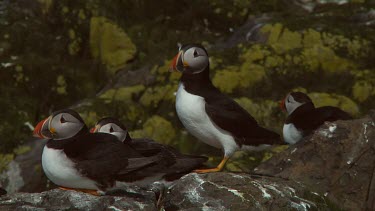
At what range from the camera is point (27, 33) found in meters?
13.7

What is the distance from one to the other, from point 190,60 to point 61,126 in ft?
6.90

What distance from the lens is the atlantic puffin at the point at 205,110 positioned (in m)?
8.18

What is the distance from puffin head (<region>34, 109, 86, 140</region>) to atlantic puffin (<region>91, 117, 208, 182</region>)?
1.51 ft

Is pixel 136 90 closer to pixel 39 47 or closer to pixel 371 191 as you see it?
pixel 39 47

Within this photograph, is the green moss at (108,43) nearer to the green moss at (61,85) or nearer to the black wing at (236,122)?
the green moss at (61,85)

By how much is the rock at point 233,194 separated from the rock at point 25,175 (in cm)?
486

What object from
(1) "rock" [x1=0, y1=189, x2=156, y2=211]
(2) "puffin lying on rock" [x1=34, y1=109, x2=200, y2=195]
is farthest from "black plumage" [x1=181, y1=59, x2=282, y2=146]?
(1) "rock" [x1=0, y1=189, x2=156, y2=211]

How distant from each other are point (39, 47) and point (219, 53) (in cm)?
335

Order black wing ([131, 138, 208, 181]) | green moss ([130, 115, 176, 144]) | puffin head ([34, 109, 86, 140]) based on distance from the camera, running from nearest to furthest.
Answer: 1. puffin head ([34, 109, 86, 140])
2. black wing ([131, 138, 208, 181])
3. green moss ([130, 115, 176, 144])

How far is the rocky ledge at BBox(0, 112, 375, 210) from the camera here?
626 centimetres

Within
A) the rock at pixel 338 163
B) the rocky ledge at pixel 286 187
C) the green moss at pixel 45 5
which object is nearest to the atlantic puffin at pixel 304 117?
the rocky ledge at pixel 286 187

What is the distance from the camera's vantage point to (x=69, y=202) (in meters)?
6.19

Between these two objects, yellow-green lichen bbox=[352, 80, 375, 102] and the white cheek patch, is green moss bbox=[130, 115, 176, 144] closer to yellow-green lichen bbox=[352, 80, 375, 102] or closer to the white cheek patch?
the white cheek patch

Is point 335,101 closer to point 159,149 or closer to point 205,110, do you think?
point 205,110
